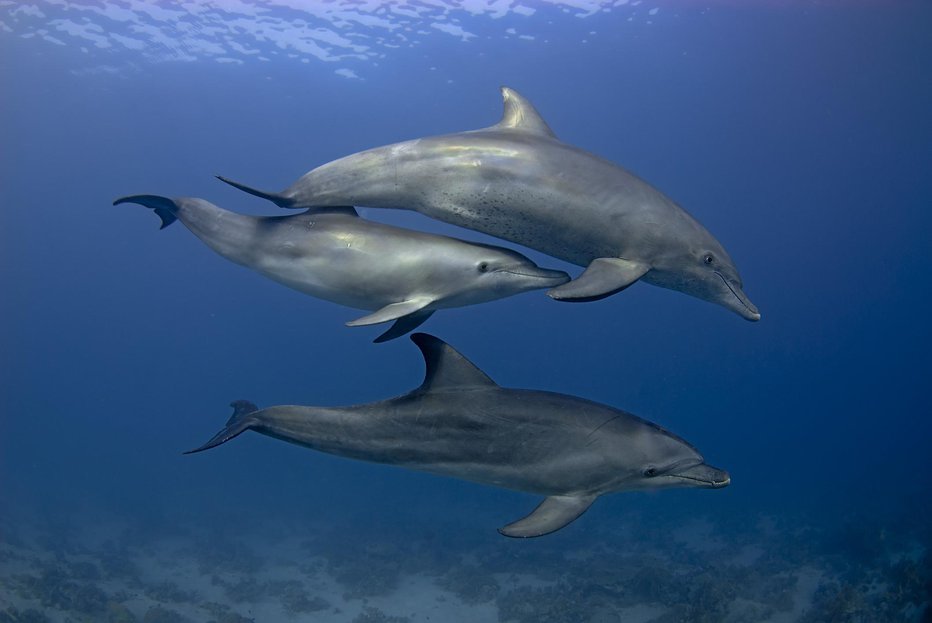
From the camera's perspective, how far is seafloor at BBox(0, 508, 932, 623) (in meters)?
13.6

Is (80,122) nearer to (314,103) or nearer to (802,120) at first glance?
(314,103)

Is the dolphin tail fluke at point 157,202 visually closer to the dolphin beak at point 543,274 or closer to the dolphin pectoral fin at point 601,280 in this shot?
the dolphin beak at point 543,274

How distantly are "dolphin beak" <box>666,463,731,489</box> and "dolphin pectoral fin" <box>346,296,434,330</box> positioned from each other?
93.5 inches

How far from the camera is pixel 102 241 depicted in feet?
229

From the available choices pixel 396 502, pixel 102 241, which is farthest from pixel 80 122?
pixel 396 502

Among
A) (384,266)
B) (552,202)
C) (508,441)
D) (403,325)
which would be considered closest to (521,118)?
(552,202)

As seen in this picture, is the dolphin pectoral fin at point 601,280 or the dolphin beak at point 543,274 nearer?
the dolphin pectoral fin at point 601,280

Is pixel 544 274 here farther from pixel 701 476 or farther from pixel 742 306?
pixel 701 476

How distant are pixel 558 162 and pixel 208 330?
88020 mm

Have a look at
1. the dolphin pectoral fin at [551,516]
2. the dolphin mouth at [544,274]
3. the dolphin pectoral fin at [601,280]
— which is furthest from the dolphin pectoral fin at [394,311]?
the dolphin pectoral fin at [551,516]

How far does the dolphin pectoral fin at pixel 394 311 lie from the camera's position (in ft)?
16.5

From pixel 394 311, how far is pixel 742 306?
2775 mm

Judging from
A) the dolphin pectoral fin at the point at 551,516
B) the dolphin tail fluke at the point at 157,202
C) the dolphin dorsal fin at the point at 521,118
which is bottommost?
the dolphin pectoral fin at the point at 551,516

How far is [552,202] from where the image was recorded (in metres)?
5.04
